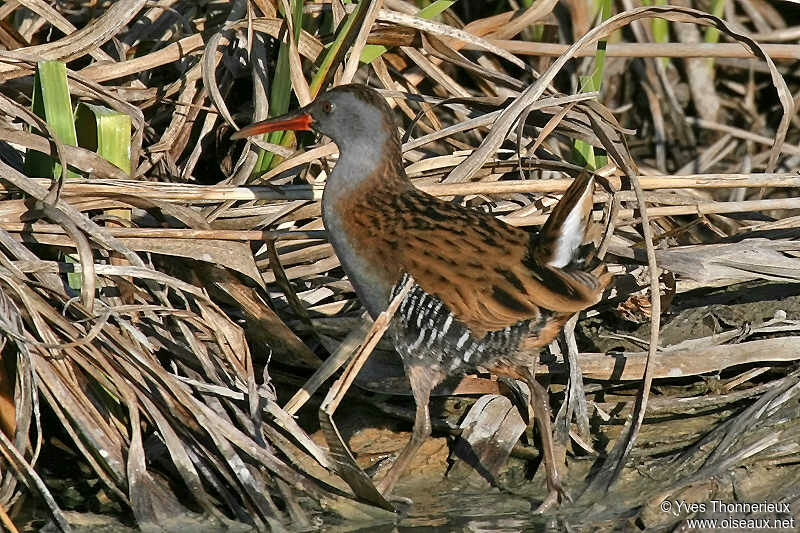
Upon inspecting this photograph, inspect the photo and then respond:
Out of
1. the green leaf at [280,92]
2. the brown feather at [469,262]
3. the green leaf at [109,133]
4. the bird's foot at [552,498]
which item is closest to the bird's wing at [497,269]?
the brown feather at [469,262]

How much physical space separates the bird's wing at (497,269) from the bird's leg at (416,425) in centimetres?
21

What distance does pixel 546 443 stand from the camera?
2.83m

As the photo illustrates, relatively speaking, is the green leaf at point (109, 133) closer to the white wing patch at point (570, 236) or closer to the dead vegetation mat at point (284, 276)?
the dead vegetation mat at point (284, 276)

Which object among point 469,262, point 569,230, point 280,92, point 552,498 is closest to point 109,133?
point 280,92

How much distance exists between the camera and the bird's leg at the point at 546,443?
2.79 metres

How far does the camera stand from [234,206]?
3318 mm

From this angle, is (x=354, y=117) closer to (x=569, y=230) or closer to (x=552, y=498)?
(x=569, y=230)

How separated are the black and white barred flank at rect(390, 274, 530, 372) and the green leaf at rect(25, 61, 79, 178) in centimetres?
99

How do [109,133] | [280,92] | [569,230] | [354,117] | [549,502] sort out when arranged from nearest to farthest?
1. [569,230]
2. [549,502]
3. [354,117]
4. [109,133]
5. [280,92]

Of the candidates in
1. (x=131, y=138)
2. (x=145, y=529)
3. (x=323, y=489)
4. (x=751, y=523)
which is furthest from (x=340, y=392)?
(x=131, y=138)

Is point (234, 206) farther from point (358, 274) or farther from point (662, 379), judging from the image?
point (662, 379)

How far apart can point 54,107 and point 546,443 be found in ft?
4.99

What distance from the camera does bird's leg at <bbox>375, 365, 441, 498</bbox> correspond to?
281 centimetres

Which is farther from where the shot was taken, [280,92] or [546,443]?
[280,92]
